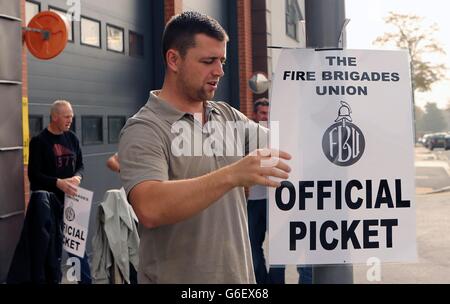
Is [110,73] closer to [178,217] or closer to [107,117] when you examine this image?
[107,117]

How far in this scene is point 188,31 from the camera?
8.12 feet

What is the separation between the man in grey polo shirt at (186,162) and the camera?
237 cm

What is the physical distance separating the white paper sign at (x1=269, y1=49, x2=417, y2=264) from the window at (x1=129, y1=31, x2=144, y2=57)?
25.3 ft

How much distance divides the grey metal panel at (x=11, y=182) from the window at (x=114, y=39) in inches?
116

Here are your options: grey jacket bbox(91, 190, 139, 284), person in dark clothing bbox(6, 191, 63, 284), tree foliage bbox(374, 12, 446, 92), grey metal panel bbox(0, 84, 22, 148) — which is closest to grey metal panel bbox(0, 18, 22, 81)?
grey metal panel bbox(0, 84, 22, 148)

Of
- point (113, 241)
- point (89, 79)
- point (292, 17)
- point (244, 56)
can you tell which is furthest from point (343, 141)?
point (292, 17)

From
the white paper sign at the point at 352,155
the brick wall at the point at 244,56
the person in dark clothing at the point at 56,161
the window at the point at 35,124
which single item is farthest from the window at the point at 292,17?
the white paper sign at the point at 352,155

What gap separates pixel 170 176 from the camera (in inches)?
96.3

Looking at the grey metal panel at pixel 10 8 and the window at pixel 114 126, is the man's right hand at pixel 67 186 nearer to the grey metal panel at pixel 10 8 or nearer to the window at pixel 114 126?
the grey metal panel at pixel 10 8

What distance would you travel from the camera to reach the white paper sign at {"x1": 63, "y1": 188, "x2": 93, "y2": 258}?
644 centimetres

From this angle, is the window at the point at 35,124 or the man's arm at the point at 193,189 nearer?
the man's arm at the point at 193,189

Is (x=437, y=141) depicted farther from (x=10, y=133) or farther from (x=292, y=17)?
(x=10, y=133)

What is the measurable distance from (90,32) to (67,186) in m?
3.02
